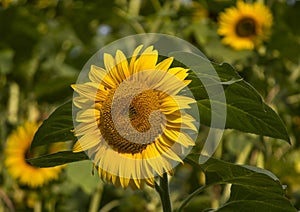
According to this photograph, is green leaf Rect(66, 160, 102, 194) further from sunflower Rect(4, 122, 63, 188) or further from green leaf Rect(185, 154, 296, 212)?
green leaf Rect(185, 154, 296, 212)

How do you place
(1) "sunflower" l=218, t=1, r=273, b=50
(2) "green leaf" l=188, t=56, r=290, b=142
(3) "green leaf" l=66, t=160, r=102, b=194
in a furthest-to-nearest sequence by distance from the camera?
(1) "sunflower" l=218, t=1, r=273, b=50, (3) "green leaf" l=66, t=160, r=102, b=194, (2) "green leaf" l=188, t=56, r=290, b=142

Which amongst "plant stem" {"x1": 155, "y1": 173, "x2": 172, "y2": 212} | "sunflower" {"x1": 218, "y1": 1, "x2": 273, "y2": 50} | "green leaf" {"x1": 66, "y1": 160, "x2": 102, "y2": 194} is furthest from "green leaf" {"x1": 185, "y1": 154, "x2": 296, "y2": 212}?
"sunflower" {"x1": 218, "y1": 1, "x2": 273, "y2": 50}

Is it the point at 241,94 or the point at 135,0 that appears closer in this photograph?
the point at 241,94

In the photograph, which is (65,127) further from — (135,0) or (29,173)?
(135,0)

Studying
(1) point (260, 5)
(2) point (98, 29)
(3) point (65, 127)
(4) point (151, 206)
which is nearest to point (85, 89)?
(3) point (65, 127)

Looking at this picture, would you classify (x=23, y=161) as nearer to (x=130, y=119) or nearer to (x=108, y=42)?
(x=108, y=42)

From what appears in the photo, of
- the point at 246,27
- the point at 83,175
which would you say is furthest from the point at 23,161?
the point at 246,27
